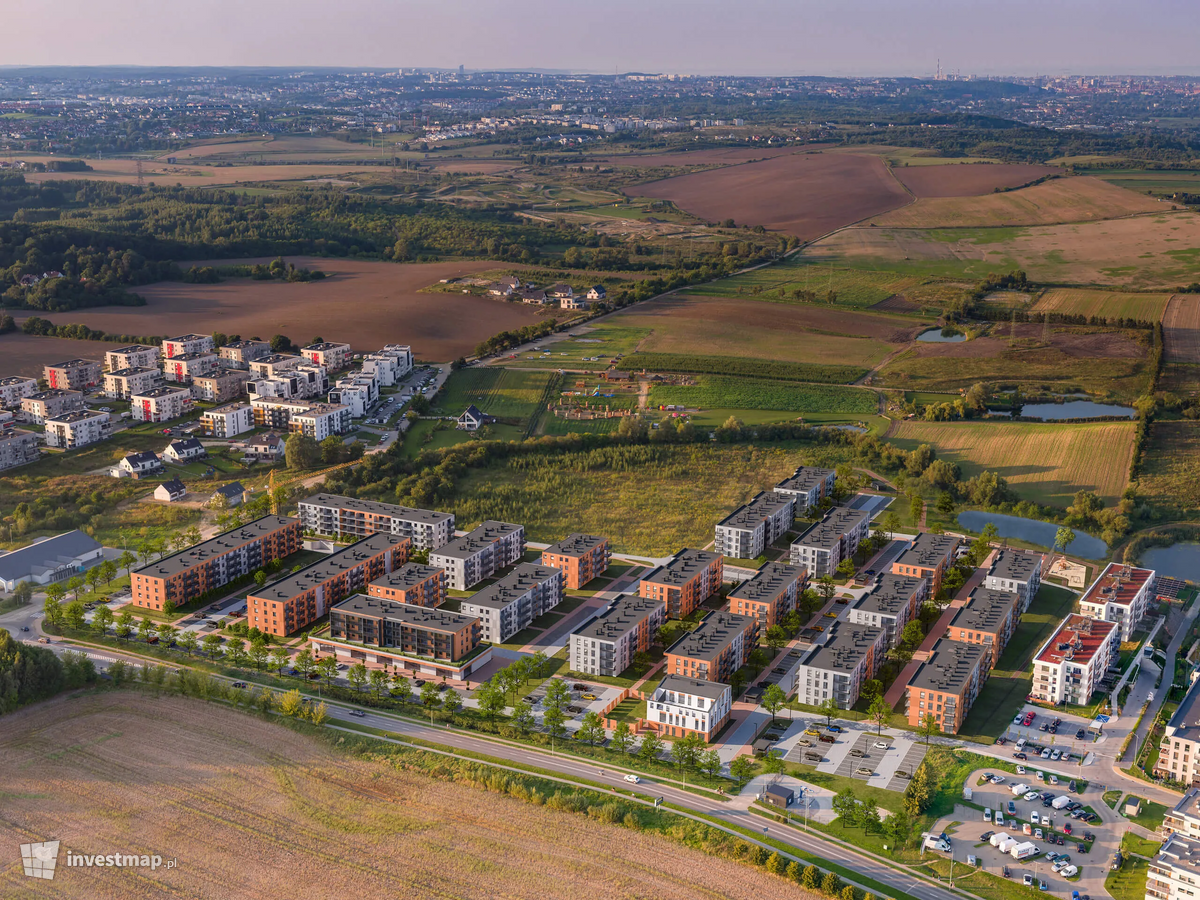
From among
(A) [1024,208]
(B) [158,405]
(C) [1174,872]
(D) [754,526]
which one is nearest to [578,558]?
(D) [754,526]

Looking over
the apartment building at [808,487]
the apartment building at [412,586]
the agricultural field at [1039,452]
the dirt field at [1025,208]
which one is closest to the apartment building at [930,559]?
the apartment building at [808,487]

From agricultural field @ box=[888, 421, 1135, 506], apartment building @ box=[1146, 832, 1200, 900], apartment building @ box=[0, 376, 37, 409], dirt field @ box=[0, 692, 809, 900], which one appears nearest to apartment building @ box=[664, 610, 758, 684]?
dirt field @ box=[0, 692, 809, 900]

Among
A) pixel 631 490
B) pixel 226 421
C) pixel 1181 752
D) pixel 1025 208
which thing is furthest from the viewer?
pixel 1025 208

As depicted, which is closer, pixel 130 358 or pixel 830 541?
pixel 830 541

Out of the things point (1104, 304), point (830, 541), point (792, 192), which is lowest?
point (830, 541)

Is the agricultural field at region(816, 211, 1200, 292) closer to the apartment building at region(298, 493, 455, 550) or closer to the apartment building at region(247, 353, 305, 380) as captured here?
the apartment building at region(247, 353, 305, 380)

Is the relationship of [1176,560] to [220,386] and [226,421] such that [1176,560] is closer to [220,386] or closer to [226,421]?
[226,421]
